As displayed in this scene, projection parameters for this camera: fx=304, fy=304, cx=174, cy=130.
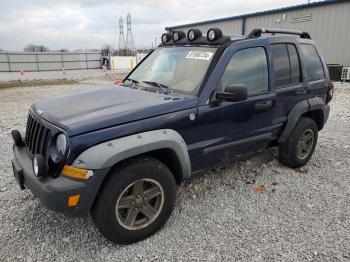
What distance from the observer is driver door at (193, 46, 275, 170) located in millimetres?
3186

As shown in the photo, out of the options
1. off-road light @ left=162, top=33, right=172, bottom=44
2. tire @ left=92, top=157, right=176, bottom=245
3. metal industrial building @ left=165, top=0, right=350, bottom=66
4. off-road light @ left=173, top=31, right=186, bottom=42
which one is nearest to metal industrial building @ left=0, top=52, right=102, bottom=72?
metal industrial building @ left=165, top=0, right=350, bottom=66

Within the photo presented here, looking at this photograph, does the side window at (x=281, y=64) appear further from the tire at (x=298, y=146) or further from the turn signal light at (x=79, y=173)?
the turn signal light at (x=79, y=173)

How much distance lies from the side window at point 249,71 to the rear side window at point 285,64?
237mm

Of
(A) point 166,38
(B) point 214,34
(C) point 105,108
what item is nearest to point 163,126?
(C) point 105,108

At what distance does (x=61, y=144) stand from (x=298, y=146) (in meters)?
3.32

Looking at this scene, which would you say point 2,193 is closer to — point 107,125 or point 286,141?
point 107,125

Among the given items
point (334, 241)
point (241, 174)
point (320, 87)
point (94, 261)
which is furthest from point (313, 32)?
point (94, 261)

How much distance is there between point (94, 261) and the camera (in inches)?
104

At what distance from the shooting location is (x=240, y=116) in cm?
340

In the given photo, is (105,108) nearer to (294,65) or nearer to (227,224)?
(227,224)

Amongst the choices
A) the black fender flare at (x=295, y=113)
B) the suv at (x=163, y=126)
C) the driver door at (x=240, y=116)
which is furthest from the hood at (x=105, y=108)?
the black fender flare at (x=295, y=113)

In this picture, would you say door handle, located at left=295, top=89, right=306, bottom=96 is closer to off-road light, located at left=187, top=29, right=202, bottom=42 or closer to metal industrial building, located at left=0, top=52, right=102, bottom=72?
off-road light, located at left=187, top=29, right=202, bottom=42

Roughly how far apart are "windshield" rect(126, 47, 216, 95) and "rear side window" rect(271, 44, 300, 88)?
0.99 meters

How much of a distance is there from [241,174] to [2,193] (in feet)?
10.2
